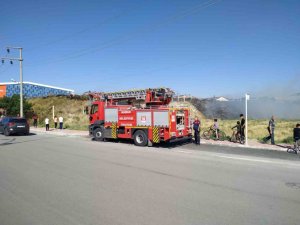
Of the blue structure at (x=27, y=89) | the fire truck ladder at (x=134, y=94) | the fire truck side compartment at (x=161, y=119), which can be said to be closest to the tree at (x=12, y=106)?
the fire truck ladder at (x=134, y=94)

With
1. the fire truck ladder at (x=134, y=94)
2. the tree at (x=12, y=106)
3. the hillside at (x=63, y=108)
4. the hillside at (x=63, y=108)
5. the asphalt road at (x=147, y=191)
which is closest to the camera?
the asphalt road at (x=147, y=191)

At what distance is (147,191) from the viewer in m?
7.14

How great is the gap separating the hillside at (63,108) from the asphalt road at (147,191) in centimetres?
3312

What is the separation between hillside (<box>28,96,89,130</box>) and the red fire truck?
2281cm

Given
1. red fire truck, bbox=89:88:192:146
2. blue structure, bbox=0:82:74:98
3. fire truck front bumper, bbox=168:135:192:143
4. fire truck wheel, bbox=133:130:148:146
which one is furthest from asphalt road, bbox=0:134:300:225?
blue structure, bbox=0:82:74:98

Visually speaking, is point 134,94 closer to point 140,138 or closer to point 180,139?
point 140,138

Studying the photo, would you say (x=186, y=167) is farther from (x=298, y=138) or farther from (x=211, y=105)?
(x=211, y=105)

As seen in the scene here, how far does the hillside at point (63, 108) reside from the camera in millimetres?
46022

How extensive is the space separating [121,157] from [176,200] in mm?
6541

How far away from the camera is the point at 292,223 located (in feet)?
16.7

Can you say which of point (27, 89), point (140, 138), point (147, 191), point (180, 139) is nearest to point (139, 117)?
point (140, 138)

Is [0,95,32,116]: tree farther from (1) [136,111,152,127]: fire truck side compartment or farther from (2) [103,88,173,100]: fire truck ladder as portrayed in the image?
(1) [136,111,152,127]: fire truck side compartment

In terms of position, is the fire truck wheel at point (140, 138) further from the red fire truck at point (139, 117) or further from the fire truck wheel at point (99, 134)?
the fire truck wheel at point (99, 134)

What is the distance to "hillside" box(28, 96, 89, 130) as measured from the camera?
4602cm
